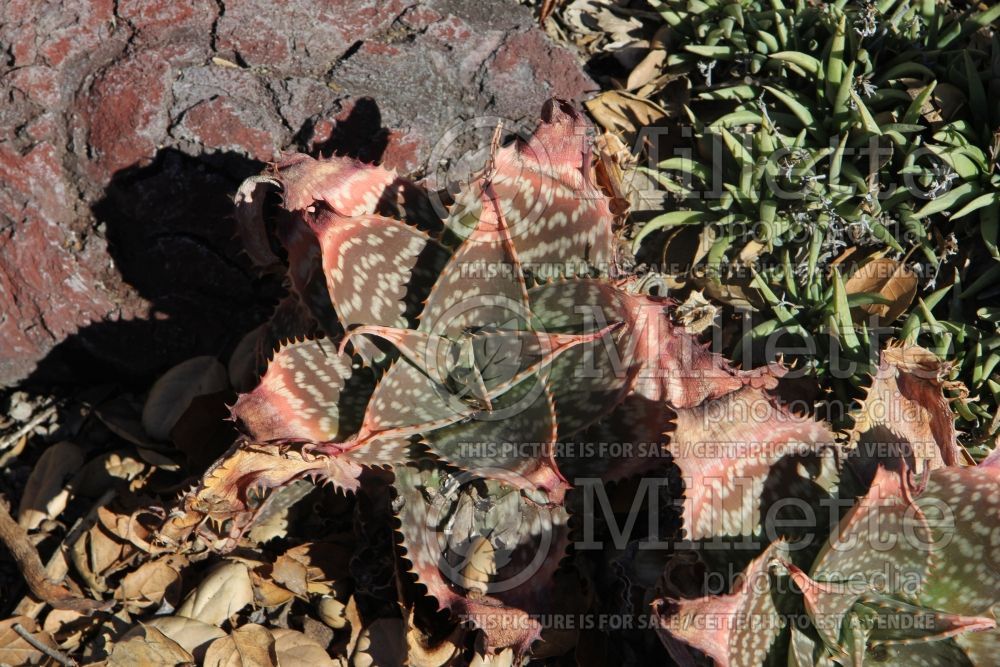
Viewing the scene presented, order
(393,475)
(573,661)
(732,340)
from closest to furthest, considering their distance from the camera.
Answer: (393,475)
(573,661)
(732,340)

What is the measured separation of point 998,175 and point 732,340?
2.74 ft

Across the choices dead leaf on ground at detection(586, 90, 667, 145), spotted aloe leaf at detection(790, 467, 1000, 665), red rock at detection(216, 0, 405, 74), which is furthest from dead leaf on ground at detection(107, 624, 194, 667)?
dead leaf on ground at detection(586, 90, 667, 145)

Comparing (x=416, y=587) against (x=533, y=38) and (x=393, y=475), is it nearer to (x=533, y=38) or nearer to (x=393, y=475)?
(x=393, y=475)

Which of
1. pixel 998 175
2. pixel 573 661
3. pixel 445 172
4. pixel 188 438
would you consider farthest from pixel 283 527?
pixel 998 175

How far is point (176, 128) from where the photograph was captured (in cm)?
218

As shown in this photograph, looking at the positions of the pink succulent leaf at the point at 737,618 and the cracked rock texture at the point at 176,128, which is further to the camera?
the cracked rock texture at the point at 176,128

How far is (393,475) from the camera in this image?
74.8 inches

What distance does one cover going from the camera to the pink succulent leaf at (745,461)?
1.69 meters

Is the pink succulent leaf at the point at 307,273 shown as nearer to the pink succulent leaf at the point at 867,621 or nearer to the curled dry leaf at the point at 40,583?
the curled dry leaf at the point at 40,583

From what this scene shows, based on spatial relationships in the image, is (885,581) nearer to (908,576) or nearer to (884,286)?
(908,576)

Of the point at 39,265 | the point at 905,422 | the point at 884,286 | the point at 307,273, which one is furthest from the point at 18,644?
the point at 884,286

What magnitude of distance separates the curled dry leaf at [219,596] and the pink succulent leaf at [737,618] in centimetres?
106

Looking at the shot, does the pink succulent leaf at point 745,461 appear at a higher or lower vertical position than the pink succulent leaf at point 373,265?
lower

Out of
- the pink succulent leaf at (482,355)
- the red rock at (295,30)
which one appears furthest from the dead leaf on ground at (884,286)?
the red rock at (295,30)
